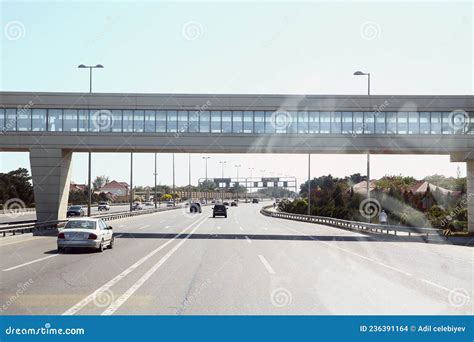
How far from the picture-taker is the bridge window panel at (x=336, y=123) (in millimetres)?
39719

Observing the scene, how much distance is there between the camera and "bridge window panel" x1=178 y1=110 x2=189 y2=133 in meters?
39.4

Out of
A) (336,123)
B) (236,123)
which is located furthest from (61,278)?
(336,123)

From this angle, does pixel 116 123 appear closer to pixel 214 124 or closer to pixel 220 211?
pixel 214 124

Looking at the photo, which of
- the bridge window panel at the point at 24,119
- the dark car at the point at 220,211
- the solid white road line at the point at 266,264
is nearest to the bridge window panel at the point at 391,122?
the solid white road line at the point at 266,264

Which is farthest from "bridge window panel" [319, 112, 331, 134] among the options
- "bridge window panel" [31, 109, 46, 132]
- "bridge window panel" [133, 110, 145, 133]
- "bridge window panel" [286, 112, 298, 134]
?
"bridge window panel" [31, 109, 46, 132]

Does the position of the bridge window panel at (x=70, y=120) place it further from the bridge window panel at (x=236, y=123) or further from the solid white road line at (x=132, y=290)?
the solid white road line at (x=132, y=290)

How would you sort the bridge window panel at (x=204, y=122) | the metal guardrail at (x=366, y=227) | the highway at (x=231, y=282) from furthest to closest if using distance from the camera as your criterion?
1. the bridge window panel at (x=204, y=122)
2. the metal guardrail at (x=366, y=227)
3. the highway at (x=231, y=282)

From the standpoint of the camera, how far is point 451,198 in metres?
61.7

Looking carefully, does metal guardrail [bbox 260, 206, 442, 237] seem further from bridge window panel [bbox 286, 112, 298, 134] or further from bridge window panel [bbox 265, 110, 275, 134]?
bridge window panel [bbox 265, 110, 275, 134]

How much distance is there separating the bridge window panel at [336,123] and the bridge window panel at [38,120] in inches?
777

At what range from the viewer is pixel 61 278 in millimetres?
14680
